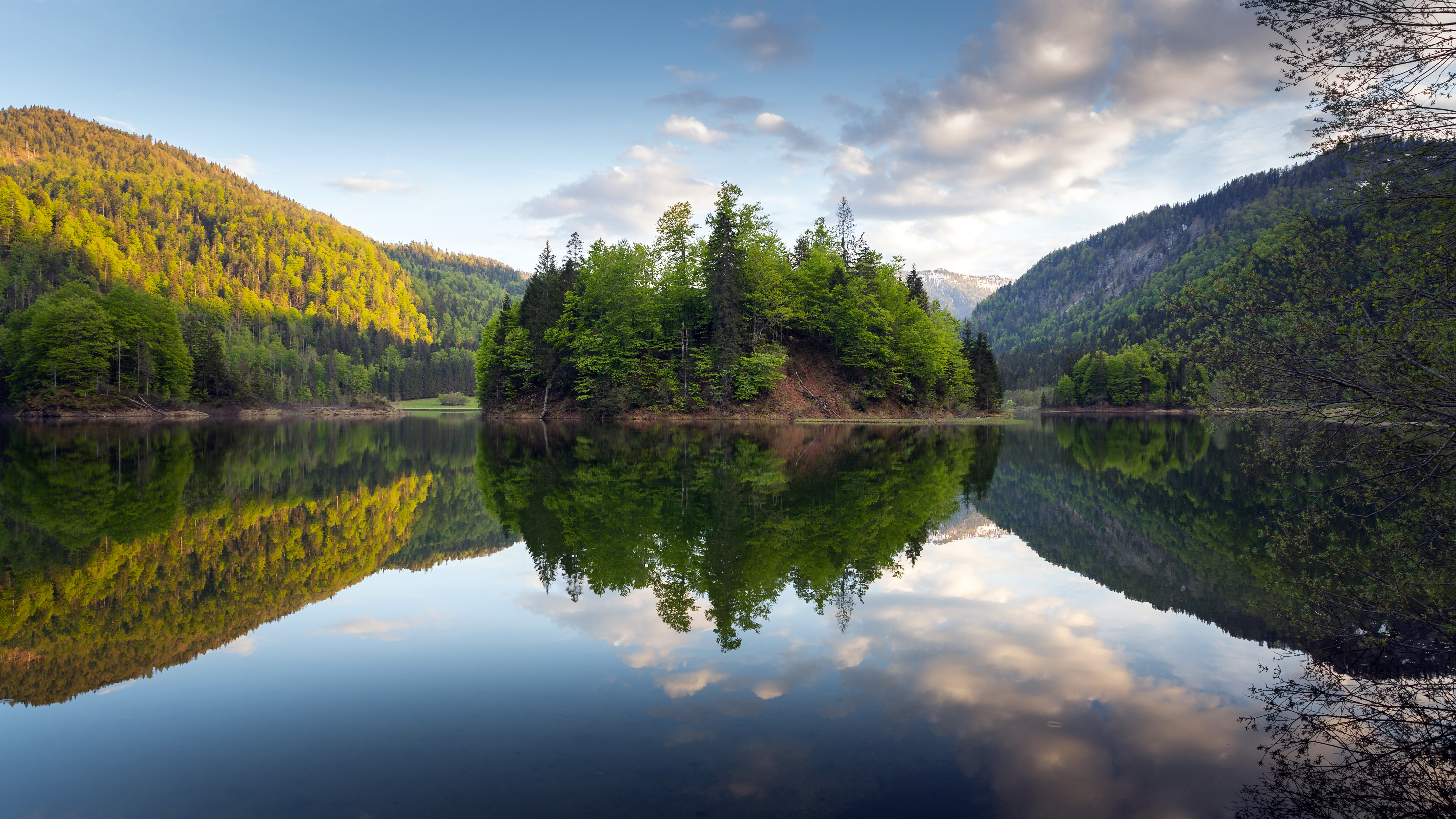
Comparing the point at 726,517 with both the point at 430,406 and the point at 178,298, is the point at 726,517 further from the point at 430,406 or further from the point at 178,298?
the point at 178,298

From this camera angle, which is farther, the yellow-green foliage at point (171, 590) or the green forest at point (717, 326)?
the green forest at point (717, 326)

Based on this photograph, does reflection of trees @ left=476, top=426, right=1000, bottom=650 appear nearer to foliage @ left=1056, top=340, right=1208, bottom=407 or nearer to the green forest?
the green forest

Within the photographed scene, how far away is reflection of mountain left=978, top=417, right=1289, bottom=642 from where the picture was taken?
9852 millimetres

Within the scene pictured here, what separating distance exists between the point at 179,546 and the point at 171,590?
3.12m

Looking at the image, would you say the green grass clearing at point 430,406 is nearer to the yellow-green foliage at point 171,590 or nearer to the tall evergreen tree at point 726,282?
the tall evergreen tree at point 726,282

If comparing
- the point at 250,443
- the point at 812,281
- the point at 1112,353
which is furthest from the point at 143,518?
the point at 1112,353

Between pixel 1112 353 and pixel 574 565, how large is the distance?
614ft

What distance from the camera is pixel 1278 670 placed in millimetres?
6926

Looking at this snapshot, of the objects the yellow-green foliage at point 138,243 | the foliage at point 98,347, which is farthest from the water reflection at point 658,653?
the yellow-green foliage at point 138,243

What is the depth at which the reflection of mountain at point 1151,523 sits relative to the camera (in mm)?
9852

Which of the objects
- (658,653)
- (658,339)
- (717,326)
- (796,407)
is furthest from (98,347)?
(658,653)

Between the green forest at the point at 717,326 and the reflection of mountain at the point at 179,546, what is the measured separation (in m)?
32.2

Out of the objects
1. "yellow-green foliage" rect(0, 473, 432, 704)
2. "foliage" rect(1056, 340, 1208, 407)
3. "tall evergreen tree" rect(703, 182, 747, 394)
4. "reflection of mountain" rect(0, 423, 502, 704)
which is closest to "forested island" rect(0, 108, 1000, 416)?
"tall evergreen tree" rect(703, 182, 747, 394)

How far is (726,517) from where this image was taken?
14.4 m
